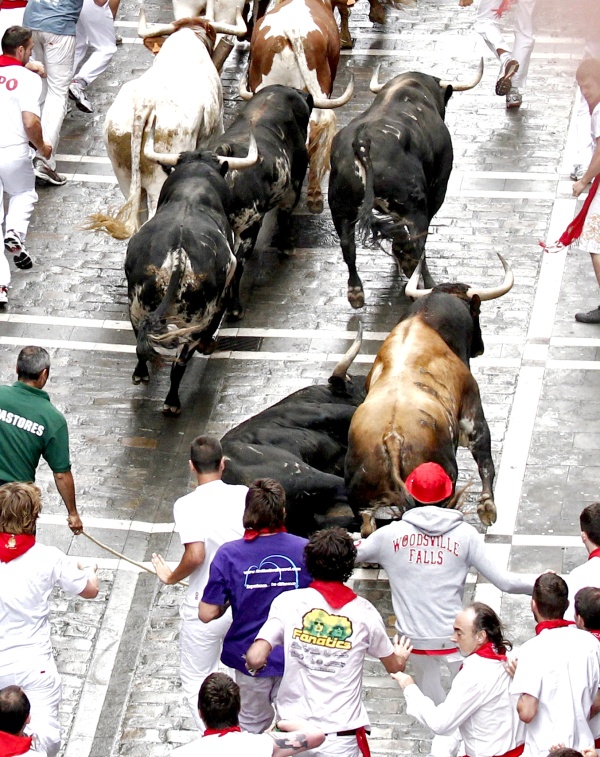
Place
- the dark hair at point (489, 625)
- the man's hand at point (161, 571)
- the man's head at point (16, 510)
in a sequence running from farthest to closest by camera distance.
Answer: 1. the man's hand at point (161, 571)
2. the man's head at point (16, 510)
3. the dark hair at point (489, 625)

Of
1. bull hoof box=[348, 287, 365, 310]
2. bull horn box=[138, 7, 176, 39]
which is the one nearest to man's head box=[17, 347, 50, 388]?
bull hoof box=[348, 287, 365, 310]

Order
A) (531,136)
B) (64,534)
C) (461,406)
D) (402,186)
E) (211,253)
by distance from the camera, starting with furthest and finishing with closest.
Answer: (531,136), (402,186), (211,253), (64,534), (461,406)

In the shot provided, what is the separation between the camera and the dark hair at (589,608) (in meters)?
5.16

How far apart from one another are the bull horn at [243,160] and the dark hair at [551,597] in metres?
6.21

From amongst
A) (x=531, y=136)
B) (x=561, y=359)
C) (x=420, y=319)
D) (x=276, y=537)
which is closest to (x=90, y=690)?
(x=276, y=537)

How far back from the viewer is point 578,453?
9.51 m

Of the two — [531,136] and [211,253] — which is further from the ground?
[211,253]

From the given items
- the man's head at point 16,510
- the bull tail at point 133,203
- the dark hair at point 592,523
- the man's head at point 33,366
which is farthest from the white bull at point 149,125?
the dark hair at point 592,523

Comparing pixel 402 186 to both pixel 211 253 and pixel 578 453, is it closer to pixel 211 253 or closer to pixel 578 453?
pixel 211 253

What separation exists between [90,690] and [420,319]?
10.4 feet

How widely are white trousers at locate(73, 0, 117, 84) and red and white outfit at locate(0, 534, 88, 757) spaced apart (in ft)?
31.6

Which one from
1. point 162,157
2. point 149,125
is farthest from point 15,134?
point 162,157

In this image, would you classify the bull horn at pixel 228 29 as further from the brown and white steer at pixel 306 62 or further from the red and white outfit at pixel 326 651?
Answer: the red and white outfit at pixel 326 651

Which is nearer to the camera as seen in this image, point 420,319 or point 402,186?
point 420,319
